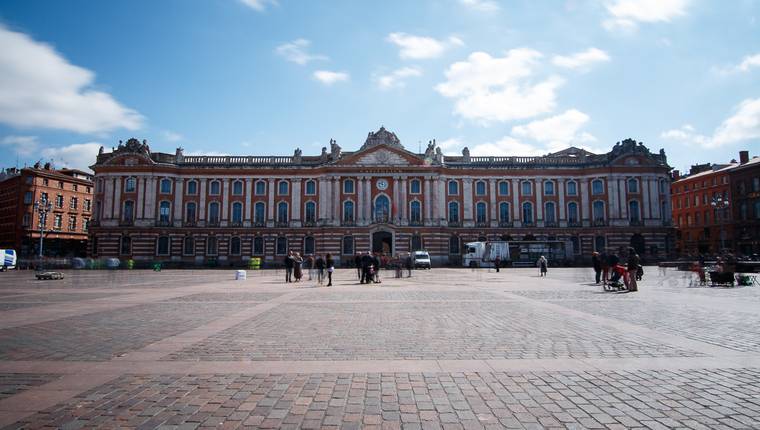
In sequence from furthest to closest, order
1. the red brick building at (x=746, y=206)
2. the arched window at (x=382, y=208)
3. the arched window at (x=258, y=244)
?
the red brick building at (x=746, y=206)
the arched window at (x=258, y=244)
the arched window at (x=382, y=208)

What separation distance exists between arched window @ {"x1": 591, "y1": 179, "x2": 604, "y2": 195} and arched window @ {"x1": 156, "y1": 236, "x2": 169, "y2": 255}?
51892mm

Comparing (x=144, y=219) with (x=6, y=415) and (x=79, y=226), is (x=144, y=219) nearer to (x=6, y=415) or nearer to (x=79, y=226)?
(x=79, y=226)

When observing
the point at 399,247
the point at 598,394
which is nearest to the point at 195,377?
the point at 598,394

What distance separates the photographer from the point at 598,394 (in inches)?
202

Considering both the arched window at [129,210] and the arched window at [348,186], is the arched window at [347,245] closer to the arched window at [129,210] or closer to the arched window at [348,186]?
the arched window at [348,186]

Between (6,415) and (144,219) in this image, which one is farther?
(144,219)

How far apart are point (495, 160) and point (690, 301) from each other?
44462mm

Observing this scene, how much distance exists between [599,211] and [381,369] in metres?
56.8

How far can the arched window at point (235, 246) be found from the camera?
55531 millimetres

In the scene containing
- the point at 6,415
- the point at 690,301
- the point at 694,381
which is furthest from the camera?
the point at 690,301

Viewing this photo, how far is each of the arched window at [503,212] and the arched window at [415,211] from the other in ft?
32.9

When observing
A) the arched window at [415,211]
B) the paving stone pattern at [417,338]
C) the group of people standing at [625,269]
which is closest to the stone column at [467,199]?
the arched window at [415,211]

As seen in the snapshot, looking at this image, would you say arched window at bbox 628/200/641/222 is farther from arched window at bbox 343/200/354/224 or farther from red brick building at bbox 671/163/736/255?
arched window at bbox 343/200/354/224

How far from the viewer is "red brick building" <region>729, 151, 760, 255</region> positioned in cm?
5675
